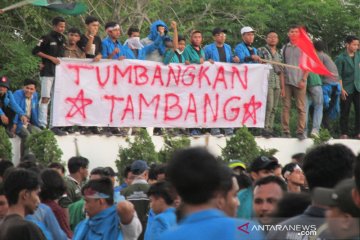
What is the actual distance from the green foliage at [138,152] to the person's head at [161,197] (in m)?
6.87

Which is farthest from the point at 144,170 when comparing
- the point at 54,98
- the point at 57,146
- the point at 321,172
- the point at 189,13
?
the point at 189,13

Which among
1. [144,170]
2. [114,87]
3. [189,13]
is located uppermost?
[189,13]

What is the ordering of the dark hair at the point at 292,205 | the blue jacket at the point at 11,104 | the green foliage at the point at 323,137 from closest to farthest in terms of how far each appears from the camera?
the dark hair at the point at 292,205 < the blue jacket at the point at 11,104 < the green foliage at the point at 323,137

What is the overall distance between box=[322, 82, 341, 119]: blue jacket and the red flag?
0.96 m

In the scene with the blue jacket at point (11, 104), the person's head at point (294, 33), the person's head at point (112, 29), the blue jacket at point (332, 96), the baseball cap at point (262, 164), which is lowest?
the baseball cap at point (262, 164)

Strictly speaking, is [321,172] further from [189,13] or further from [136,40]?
[189,13]

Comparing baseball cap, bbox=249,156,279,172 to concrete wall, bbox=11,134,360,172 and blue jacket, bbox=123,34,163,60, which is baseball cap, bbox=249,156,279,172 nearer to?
concrete wall, bbox=11,134,360,172

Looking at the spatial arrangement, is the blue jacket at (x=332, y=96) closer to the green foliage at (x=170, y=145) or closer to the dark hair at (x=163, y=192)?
the green foliage at (x=170, y=145)

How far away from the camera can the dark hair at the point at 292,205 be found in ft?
21.4

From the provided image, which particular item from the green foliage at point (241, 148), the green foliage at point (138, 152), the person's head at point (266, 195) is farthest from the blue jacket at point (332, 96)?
the person's head at point (266, 195)

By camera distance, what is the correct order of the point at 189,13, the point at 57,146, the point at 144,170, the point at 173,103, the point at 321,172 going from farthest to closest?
the point at 189,13
the point at 173,103
the point at 57,146
the point at 144,170
the point at 321,172

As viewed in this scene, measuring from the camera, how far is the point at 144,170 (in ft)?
41.1

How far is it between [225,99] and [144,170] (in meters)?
6.67

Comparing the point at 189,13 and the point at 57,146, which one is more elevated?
the point at 189,13
